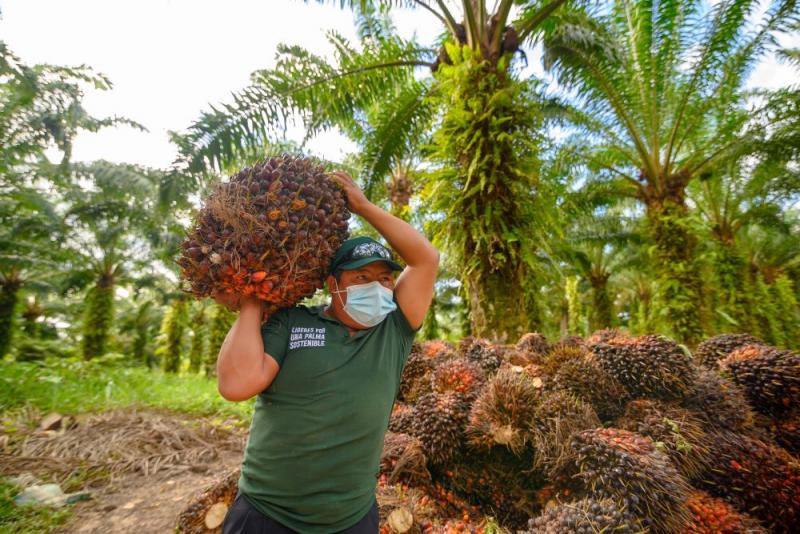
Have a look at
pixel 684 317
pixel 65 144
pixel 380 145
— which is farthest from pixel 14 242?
pixel 684 317

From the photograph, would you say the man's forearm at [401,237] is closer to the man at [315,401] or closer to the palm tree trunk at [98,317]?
the man at [315,401]

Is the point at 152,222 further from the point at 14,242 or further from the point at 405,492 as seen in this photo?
the point at 405,492

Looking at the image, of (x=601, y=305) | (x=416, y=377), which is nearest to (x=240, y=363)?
(x=416, y=377)

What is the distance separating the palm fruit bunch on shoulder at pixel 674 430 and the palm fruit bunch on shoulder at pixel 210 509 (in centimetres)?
190

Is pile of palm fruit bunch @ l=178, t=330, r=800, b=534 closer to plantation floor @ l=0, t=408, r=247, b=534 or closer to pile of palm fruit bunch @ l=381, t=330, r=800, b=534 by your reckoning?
pile of palm fruit bunch @ l=381, t=330, r=800, b=534

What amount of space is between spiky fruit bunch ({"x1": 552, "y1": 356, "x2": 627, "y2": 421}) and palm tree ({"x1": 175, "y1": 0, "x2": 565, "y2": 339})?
2.11 metres

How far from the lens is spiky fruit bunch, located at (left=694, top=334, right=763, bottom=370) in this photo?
9.21 ft

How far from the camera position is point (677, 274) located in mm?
7441

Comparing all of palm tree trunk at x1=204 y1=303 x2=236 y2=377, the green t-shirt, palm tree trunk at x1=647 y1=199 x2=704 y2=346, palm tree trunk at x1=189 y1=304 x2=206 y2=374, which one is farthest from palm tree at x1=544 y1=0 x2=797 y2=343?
palm tree trunk at x1=189 y1=304 x2=206 y2=374

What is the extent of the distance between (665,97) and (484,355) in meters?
7.20

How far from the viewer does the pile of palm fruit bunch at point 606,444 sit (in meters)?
1.52

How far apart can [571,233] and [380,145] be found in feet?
25.9

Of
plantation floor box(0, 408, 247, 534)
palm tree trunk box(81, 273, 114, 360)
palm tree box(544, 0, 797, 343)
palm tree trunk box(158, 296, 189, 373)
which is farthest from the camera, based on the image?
palm tree trunk box(158, 296, 189, 373)

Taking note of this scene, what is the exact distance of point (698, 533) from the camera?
1493 millimetres
